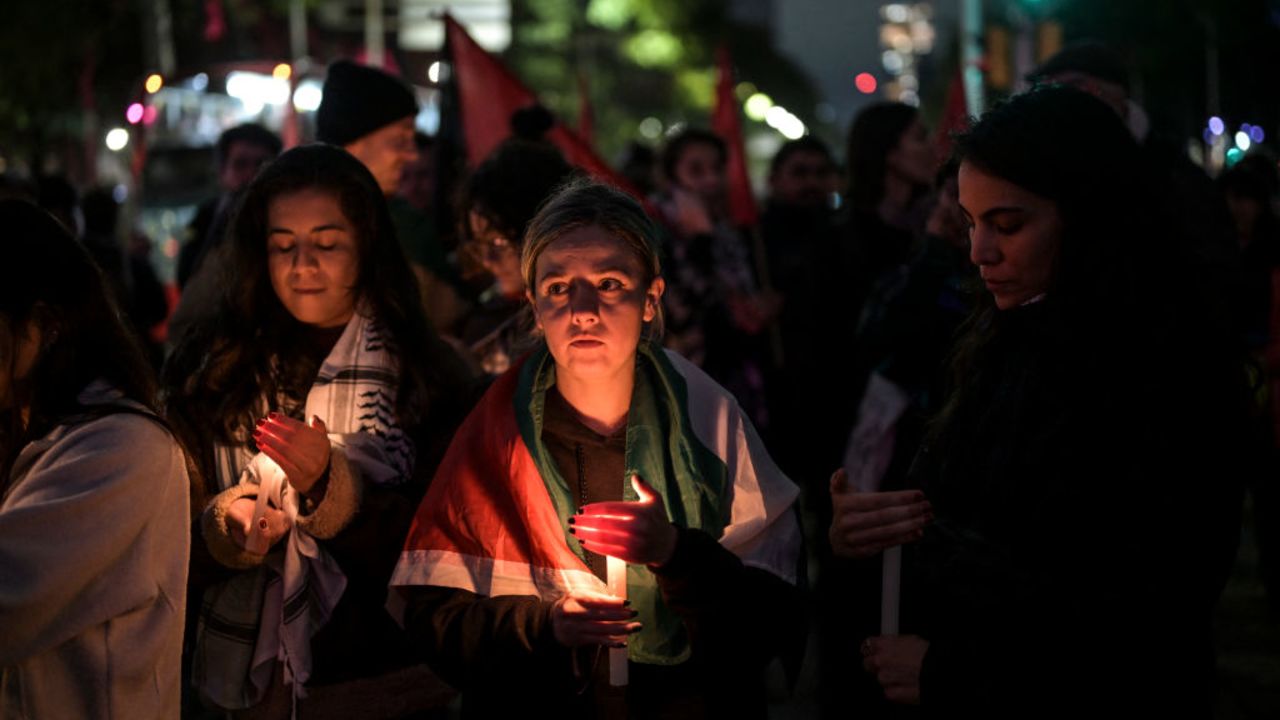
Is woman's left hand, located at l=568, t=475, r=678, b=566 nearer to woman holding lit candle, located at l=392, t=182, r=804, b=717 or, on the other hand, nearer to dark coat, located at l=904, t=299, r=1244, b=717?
woman holding lit candle, located at l=392, t=182, r=804, b=717

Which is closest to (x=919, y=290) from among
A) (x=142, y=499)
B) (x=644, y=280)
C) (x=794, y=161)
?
(x=644, y=280)

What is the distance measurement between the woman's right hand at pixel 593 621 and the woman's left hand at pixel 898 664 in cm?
45

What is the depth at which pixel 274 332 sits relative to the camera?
12.5 feet

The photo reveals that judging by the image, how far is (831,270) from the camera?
729 cm

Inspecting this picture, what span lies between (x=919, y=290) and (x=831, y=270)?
7.87ft

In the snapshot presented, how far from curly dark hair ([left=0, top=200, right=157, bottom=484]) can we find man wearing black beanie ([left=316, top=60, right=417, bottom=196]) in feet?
7.00

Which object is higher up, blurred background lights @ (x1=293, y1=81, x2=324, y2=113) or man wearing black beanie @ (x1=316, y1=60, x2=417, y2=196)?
blurred background lights @ (x1=293, y1=81, x2=324, y2=113)

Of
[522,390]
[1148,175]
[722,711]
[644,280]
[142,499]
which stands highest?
[1148,175]

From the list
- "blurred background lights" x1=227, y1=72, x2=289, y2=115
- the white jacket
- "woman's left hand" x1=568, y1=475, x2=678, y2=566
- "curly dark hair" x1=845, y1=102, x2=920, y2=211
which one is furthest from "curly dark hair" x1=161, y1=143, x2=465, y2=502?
"blurred background lights" x1=227, y1=72, x2=289, y2=115

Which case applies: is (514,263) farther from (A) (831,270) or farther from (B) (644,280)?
(A) (831,270)

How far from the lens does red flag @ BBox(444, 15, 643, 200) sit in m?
7.30

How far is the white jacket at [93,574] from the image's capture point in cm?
285

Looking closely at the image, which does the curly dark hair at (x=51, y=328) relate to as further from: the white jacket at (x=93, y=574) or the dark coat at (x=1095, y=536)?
the dark coat at (x=1095, y=536)

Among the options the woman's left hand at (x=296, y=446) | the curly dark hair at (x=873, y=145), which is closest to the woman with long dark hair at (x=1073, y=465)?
the woman's left hand at (x=296, y=446)
